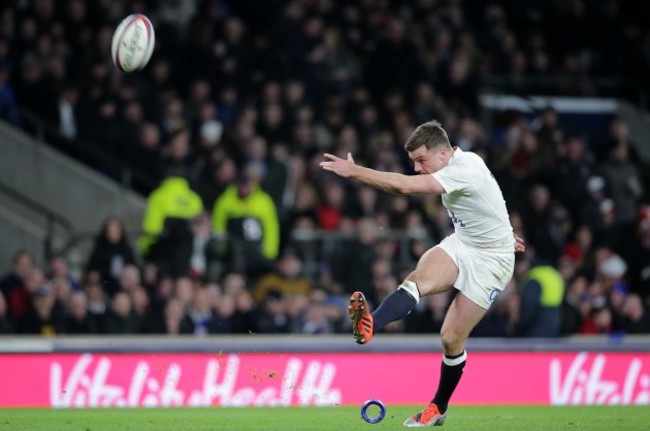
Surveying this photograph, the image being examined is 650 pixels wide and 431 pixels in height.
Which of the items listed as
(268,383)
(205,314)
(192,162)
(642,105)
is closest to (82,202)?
(192,162)

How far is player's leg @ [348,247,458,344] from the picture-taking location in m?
9.03

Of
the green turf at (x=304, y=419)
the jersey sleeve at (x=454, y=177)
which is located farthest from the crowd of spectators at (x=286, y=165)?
the jersey sleeve at (x=454, y=177)

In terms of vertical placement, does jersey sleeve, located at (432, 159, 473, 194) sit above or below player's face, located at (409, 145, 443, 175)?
below

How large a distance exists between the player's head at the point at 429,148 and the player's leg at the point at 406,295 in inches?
27.4

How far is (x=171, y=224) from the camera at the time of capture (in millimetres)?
15453

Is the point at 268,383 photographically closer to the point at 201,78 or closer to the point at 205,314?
the point at 205,314

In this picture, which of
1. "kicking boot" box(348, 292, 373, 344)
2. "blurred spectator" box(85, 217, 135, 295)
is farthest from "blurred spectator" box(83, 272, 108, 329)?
"kicking boot" box(348, 292, 373, 344)

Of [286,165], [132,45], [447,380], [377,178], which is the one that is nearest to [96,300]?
[286,165]

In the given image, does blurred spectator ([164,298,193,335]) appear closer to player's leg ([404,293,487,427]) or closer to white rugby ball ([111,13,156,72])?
white rugby ball ([111,13,156,72])

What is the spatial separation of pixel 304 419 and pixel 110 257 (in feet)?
16.1

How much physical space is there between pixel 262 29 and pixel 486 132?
3755 mm

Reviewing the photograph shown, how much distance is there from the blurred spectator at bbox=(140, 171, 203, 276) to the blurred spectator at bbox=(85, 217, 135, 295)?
1.89ft

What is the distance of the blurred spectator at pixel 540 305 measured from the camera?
48.0 feet

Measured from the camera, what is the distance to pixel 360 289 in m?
15.5
